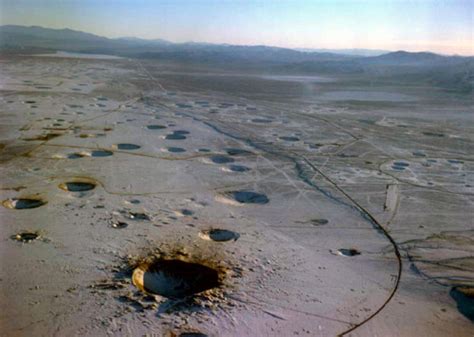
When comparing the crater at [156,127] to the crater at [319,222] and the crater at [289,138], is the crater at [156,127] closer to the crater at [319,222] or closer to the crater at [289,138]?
the crater at [289,138]

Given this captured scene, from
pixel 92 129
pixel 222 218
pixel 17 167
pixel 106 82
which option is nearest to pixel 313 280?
pixel 222 218

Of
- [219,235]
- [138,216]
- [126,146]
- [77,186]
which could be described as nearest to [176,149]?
[126,146]

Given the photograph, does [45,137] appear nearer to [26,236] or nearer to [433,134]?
[26,236]

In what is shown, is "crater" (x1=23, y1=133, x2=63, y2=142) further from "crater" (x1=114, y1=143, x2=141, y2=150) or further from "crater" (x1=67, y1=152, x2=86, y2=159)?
"crater" (x1=114, y1=143, x2=141, y2=150)

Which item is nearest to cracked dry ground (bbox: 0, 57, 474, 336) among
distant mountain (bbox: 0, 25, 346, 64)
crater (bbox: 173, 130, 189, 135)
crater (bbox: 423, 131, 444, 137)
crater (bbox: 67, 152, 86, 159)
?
crater (bbox: 67, 152, 86, 159)

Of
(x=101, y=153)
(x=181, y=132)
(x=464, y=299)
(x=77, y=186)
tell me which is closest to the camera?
(x=464, y=299)

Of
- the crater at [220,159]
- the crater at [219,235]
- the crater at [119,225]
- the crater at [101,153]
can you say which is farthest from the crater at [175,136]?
the crater at [219,235]
